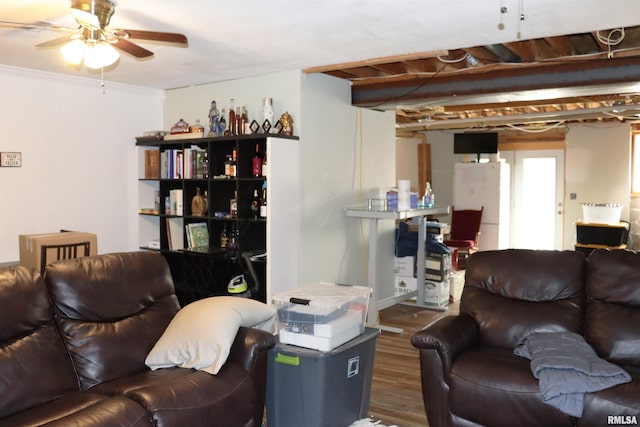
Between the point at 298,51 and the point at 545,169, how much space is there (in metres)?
6.88

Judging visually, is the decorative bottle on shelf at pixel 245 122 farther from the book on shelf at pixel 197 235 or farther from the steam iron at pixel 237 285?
the steam iron at pixel 237 285

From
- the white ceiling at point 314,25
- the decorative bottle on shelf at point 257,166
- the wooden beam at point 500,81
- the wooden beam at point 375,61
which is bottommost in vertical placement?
the decorative bottle on shelf at point 257,166

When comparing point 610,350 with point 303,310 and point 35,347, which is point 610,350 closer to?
point 303,310

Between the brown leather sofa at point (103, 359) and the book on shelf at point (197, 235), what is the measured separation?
6.85 feet

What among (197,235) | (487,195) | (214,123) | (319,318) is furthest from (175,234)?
(487,195)

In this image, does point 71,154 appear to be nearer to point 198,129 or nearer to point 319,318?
point 198,129

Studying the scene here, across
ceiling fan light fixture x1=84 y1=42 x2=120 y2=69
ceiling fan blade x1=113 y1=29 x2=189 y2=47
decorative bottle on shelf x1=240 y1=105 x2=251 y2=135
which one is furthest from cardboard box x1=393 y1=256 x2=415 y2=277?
ceiling fan light fixture x1=84 y1=42 x2=120 y2=69

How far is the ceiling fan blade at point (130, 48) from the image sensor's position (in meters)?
3.29

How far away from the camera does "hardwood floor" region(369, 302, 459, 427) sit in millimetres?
3363

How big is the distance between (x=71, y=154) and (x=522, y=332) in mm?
4297

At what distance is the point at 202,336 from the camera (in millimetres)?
2781

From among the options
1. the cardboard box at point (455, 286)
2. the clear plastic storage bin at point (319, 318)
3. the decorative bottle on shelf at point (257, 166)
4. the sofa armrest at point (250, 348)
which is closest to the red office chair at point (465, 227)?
the cardboard box at point (455, 286)

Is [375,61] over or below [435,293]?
over

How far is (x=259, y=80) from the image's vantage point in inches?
205
